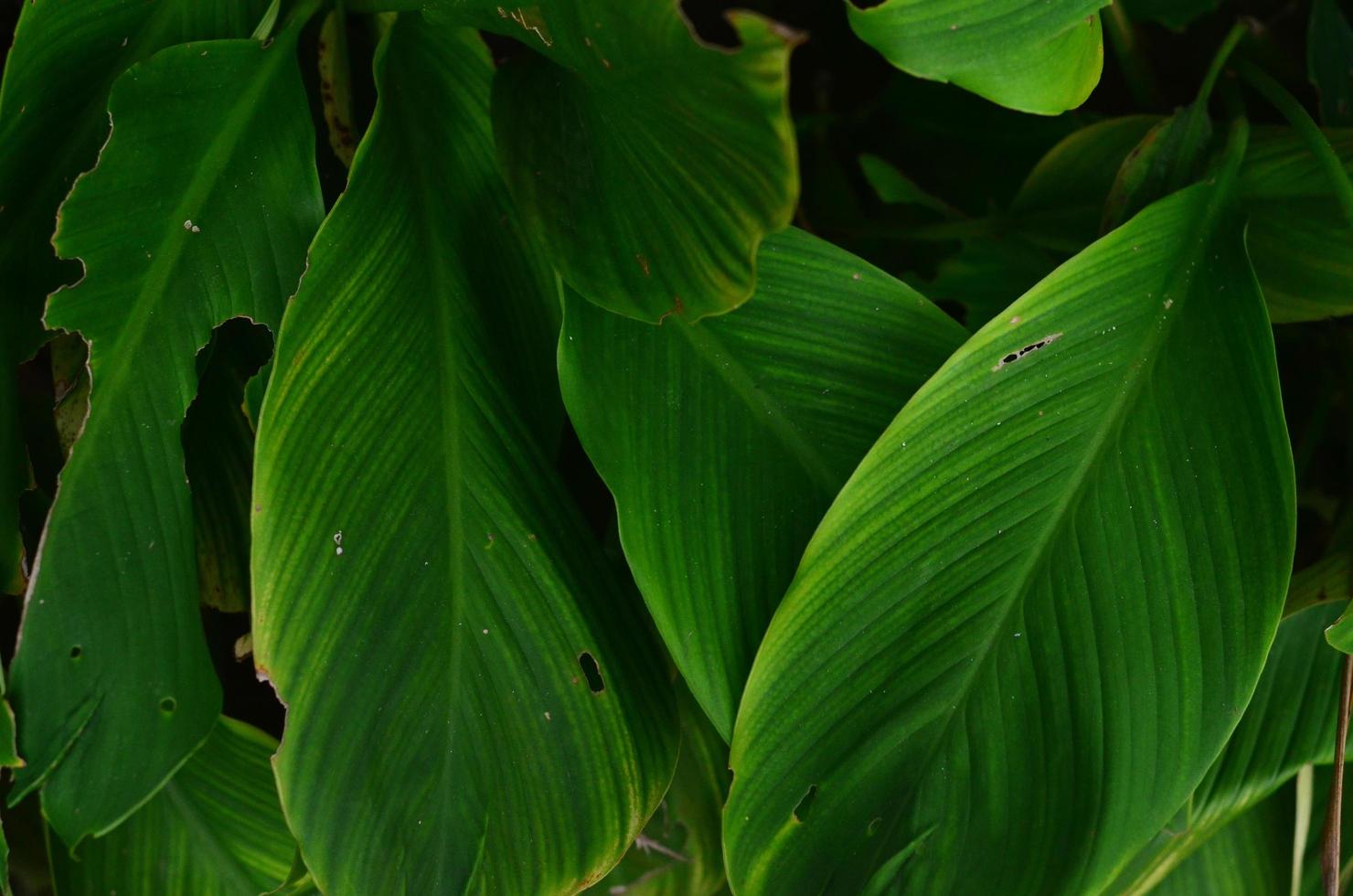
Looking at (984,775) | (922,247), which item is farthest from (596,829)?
(922,247)

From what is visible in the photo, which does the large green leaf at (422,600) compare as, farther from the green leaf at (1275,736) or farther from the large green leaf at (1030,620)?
the green leaf at (1275,736)

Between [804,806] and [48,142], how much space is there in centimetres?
54

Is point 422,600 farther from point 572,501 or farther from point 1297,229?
point 1297,229

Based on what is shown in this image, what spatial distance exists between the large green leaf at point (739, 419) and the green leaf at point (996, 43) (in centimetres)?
13

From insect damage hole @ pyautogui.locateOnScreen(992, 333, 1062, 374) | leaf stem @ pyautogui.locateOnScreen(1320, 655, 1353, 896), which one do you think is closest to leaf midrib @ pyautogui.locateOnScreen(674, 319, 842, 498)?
insect damage hole @ pyautogui.locateOnScreen(992, 333, 1062, 374)

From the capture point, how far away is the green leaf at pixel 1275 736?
61 centimetres

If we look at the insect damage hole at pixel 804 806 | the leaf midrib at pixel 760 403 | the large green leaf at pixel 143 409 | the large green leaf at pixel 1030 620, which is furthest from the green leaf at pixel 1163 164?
the large green leaf at pixel 143 409

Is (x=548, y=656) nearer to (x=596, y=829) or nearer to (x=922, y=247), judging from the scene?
(x=596, y=829)

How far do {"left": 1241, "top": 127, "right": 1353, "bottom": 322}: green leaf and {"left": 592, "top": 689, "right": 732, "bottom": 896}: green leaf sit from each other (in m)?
0.46

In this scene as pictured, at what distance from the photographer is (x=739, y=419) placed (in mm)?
528

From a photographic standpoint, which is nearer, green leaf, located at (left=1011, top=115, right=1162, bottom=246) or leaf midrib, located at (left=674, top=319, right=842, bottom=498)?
leaf midrib, located at (left=674, top=319, right=842, bottom=498)

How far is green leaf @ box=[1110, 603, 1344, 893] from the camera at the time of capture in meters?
0.61

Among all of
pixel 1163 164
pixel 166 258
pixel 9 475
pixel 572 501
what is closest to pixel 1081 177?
pixel 1163 164

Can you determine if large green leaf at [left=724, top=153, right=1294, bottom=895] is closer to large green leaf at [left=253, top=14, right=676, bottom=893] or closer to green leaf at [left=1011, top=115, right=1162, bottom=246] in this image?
large green leaf at [left=253, top=14, right=676, bottom=893]
